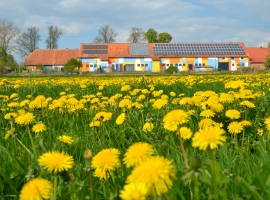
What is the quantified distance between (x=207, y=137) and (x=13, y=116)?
2.01 m

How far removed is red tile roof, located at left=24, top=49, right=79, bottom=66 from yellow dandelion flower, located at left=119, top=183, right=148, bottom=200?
57458 millimetres

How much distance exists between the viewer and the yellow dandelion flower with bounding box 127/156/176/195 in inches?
25.4

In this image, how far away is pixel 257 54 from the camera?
5956 centimetres

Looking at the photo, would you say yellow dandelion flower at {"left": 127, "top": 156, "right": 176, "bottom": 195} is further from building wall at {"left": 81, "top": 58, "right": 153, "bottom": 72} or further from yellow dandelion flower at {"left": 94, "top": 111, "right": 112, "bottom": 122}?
building wall at {"left": 81, "top": 58, "right": 153, "bottom": 72}

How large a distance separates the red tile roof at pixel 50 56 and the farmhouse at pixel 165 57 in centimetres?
587

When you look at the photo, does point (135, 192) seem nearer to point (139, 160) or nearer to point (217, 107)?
point (139, 160)

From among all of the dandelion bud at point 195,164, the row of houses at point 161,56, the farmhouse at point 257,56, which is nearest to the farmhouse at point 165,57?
the row of houses at point 161,56

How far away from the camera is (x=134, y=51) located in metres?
52.2

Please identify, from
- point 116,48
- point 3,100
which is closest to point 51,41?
point 116,48

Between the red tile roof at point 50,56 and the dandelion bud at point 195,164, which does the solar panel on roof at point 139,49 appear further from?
the dandelion bud at point 195,164

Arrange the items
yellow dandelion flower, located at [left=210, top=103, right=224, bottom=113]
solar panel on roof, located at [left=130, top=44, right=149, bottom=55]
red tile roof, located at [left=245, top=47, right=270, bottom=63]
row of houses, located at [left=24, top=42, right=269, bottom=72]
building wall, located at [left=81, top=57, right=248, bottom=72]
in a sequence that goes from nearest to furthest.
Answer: yellow dandelion flower, located at [left=210, top=103, right=224, bottom=113], building wall, located at [left=81, top=57, right=248, bottom=72], row of houses, located at [left=24, top=42, right=269, bottom=72], solar panel on roof, located at [left=130, top=44, right=149, bottom=55], red tile roof, located at [left=245, top=47, right=270, bottom=63]

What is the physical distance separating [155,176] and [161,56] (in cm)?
5032

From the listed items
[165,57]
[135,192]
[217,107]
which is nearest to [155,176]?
[135,192]

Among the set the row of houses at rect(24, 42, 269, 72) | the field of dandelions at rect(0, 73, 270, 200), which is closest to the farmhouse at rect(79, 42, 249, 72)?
the row of houses at rect(24, 42, 269, 72)
